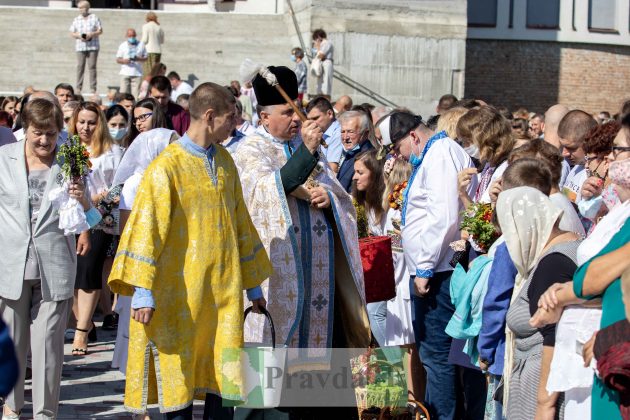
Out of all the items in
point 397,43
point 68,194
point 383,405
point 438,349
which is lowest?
A: point 383,405

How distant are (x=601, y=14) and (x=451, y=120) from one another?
2770 centimetres

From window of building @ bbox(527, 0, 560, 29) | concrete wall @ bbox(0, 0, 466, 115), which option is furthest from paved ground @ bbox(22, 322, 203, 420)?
window of building @ bbox(527, 0, 560, 29)

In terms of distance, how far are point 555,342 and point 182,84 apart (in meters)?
16.8

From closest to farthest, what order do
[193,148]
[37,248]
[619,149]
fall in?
[619,149]
[193,148]
[37,248]

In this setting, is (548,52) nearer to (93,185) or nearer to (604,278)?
(93,185)

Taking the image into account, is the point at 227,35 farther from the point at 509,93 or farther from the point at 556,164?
the point at 556,164

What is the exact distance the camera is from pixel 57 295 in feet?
25.0

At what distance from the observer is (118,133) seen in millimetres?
11852

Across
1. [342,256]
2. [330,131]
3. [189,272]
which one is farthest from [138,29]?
[189,272]

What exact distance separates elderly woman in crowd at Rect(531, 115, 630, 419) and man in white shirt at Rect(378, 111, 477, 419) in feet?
8.35

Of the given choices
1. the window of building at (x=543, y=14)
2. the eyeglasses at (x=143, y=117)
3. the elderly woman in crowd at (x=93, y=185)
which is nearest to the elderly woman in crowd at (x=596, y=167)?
the eyeglasses at (x=143, y=117)

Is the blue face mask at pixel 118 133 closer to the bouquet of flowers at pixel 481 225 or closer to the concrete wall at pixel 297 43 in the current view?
the bouquet of flowers at pixel 481 225

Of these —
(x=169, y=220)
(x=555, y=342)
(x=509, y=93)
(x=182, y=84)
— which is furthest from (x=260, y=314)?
(x=509, y=93)

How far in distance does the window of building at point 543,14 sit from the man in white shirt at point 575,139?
85.2 feet
